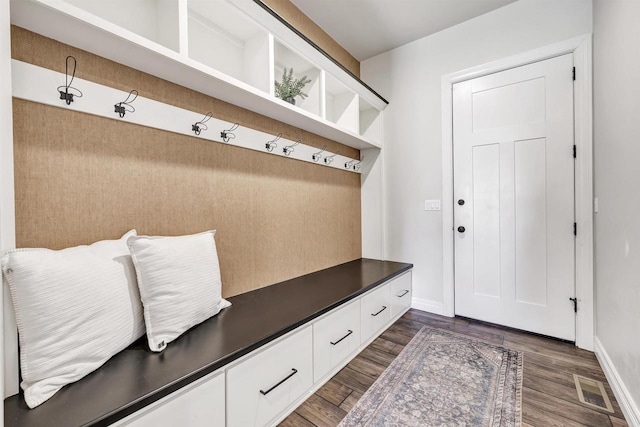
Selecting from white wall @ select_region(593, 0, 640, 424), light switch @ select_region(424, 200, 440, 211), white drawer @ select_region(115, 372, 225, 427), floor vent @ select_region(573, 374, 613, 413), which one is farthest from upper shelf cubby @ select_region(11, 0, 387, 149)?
floor vent @ select_region(573, 374, 613, 413)

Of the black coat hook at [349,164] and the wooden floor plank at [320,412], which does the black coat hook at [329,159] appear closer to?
the black coat hook at [349,164]

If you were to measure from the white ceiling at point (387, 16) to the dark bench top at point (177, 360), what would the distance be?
2.32m

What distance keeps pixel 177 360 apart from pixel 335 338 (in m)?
0.94

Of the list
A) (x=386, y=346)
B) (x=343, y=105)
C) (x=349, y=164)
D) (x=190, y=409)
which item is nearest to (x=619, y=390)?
(x=386, y=346)

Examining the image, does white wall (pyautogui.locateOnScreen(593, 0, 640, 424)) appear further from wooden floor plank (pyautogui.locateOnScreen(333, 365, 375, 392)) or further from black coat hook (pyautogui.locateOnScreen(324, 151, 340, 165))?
black coat hook (pyautogui.locateOnScreen(324, 151, 340, 165))

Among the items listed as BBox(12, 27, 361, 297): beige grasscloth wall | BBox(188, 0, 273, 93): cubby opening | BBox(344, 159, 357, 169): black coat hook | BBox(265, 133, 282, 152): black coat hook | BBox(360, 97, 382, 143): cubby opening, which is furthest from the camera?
BBox(360, 97, 382, 143): cubby opening

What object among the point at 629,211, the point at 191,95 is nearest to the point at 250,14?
the point at 191,95

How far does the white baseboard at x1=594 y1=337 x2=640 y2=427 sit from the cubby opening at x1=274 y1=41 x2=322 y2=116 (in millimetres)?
2404

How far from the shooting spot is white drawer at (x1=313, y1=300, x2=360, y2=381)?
5.14ft

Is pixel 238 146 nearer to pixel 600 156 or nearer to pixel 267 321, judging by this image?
pixel 267 321

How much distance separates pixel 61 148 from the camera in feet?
3.69

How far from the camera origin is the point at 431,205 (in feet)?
8.85

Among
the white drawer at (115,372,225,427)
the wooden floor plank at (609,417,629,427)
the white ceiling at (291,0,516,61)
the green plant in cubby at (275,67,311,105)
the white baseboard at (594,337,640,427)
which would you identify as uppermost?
the white ceiling at (291,0,516,61)

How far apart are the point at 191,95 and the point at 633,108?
225cm
